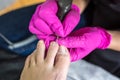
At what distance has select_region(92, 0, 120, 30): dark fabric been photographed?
782 millimetres

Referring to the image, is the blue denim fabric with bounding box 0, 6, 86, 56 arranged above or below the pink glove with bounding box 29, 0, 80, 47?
below

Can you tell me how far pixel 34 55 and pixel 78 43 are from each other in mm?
170

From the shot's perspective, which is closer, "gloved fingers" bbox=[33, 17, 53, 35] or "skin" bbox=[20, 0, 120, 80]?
"skin" bbox=[20, 0, 120, 80]

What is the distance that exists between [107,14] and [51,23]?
7.7 inches

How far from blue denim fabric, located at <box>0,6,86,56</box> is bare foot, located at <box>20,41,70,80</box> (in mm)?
352

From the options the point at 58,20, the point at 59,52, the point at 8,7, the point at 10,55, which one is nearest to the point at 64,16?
the point at 58,20

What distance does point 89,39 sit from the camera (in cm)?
75

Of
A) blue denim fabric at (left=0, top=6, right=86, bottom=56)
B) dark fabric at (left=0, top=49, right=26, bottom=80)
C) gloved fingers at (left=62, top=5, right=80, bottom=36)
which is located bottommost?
dark fabric at (left=0, top=49, right=26, bottom=80)

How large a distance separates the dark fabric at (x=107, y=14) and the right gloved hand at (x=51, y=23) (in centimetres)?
10

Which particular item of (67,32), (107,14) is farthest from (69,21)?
(107,14)

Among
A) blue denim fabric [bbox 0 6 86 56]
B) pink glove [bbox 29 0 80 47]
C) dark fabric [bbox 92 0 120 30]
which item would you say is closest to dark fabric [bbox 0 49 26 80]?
blue denim fabric [bbox 0 6 86 56]

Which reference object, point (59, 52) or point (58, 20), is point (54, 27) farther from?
point (59, 52)

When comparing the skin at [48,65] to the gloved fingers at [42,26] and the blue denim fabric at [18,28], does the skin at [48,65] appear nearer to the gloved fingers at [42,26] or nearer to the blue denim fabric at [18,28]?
the gloved fingers at [42,26]

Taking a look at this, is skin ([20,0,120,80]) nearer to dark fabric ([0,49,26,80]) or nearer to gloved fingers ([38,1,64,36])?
gloved fingers ([38,1,64,36])
